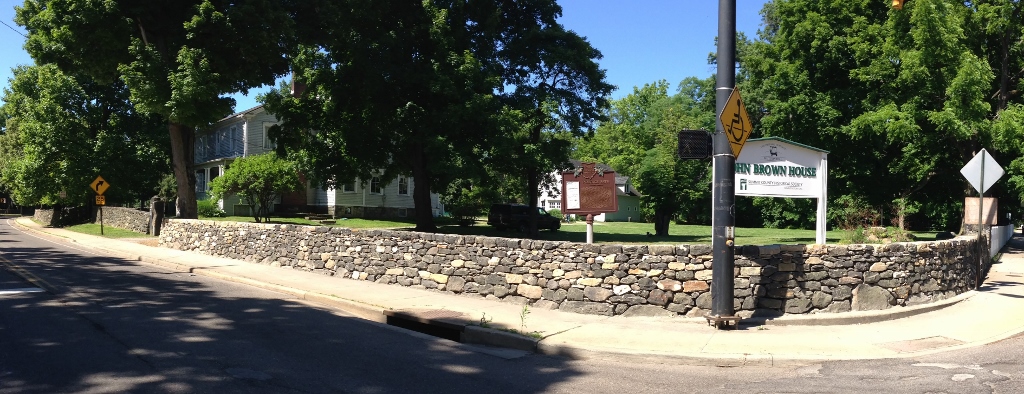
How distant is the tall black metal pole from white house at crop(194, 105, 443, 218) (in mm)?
31667

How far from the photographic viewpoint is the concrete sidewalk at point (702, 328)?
7711 millimetres

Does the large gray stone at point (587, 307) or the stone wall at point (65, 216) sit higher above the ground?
the stone wall at point (65, 216)

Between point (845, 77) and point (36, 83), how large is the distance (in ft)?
152

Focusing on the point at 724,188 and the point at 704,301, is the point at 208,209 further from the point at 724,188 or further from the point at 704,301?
the point at 724,188

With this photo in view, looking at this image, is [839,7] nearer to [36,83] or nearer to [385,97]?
[385,97]

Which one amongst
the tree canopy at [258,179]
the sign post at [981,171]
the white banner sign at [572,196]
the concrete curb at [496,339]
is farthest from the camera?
the tree canopy at [258,179]

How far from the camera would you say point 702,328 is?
8.89 meters

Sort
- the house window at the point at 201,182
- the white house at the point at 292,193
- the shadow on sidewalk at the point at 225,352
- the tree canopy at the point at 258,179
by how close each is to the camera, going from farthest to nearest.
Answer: the house window at the point at 201,182
the white house at the point at 292,193
the tree canopy at the point at 258,179
the shadow on sidewalk at the point at 225,352

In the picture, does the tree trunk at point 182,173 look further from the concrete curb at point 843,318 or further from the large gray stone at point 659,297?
the concrete curb at point 843,318

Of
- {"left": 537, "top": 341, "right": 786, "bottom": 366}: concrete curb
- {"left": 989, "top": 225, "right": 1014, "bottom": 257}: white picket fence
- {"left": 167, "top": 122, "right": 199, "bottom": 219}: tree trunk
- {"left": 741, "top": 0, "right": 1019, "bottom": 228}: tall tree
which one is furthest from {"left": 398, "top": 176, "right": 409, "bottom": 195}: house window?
{"left": 537, "top": 341, "right": 786, "bottom": 366}: concrete curb

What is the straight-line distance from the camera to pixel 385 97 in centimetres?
2383

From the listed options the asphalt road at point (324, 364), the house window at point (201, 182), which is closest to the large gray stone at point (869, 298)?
the asphalt road at point (324, 364)

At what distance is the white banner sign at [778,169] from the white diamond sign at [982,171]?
3980mm

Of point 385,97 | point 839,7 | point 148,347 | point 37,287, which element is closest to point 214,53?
point 385,97
